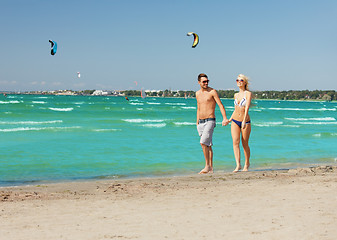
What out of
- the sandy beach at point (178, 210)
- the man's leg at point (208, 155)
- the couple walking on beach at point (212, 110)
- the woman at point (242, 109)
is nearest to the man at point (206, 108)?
the couple walking on beach at point (212, 110)

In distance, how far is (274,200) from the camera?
5.92 metres

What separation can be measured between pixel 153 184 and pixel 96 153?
21.8ft

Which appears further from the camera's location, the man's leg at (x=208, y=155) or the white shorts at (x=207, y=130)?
the man's leg at (x=208, y=155)

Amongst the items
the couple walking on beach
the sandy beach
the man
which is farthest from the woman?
the sandy beach

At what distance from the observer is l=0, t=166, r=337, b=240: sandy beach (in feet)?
14.8

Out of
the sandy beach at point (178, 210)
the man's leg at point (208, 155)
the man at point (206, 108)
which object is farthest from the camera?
the man's leg at point (208, 155)

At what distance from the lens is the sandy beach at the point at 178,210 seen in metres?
4.51

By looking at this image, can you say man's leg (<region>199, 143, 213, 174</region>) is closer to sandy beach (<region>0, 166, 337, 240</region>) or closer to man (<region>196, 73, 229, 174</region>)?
man (<region>196, 73, 229, 174</region>)

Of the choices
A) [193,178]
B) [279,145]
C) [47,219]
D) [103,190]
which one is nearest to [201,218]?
[47,219]

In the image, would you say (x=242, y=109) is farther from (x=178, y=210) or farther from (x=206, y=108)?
(x=178, y=210)

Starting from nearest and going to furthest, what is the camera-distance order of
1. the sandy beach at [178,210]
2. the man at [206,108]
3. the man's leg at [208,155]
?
1. the sandy beach at [178,210]
2. the man at [206,108]
3. the man's leg at [208,155]

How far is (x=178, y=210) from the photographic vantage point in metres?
5.46

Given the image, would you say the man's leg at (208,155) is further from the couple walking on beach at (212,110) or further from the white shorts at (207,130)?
the white shorts at (207,130)

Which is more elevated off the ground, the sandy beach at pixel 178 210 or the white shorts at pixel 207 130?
the white shorts at pixel 207 130
